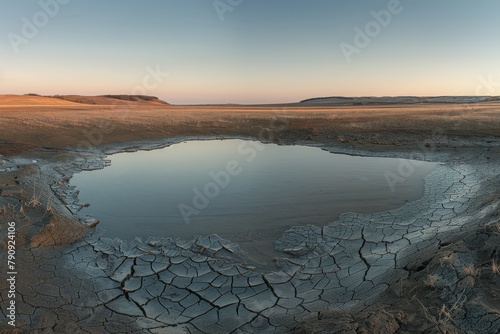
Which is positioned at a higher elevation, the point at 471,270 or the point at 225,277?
the point at 471,270

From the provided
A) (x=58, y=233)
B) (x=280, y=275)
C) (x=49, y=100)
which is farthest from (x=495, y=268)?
(x=49, y=100)

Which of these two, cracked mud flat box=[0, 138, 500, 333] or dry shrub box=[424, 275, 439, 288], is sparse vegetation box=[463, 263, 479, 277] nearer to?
dry shrub box=[424, 275, 439, 288]

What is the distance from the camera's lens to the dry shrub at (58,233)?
17.9 ft

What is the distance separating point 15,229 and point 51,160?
22.8 feet

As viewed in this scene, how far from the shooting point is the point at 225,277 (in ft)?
15.0

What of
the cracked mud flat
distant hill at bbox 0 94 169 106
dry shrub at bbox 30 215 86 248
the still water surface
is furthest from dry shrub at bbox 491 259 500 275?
distant hill at bbox 0 94 169 106

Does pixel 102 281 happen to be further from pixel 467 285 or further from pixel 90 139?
pixel 90 139

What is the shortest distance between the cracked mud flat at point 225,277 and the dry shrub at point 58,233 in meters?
0.19

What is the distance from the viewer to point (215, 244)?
547 centimetres

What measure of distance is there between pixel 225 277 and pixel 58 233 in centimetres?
317

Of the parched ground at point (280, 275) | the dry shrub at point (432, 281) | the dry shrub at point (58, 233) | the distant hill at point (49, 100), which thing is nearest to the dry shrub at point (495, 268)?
the parched ground at point (280, 275)

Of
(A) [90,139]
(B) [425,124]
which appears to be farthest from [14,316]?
(B) [425,124]

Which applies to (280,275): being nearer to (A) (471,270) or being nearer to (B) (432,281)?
(B) (432,281)

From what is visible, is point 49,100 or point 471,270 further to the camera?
point 49,100
